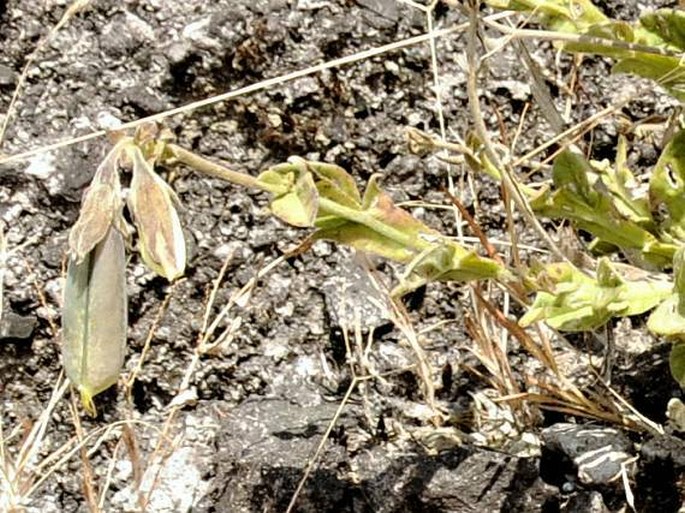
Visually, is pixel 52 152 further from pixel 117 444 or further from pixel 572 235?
pixel 572 235

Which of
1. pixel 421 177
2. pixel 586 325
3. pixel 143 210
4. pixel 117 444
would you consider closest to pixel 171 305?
pixel 117 444

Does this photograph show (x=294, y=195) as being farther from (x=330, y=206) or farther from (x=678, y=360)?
(x=678, y=360)

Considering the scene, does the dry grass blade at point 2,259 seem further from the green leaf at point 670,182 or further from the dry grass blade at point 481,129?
the green leaf at point 670,182

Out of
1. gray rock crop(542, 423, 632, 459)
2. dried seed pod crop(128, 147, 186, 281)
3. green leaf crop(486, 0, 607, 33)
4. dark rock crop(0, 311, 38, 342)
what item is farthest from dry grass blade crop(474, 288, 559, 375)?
dark rock crop(0, 311, 38, 342)

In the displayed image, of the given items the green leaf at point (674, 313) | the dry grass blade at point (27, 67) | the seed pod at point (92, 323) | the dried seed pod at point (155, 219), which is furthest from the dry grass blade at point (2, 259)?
the green leaf at point (674, 313)

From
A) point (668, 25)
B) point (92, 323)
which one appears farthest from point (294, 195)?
point (668, 25)
